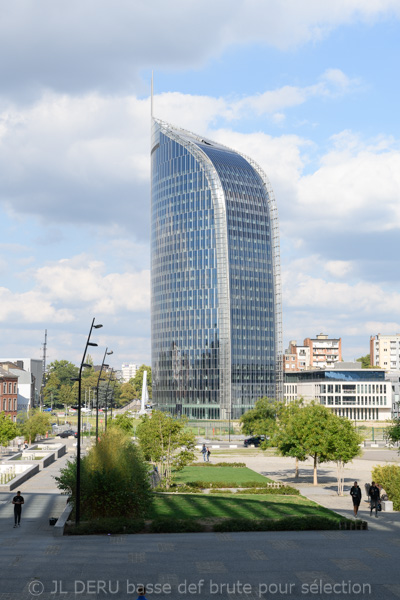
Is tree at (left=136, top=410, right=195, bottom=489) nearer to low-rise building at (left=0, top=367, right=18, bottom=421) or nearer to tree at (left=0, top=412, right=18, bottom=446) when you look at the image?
tree at (left=0, top=412, right=18, bottom=446)

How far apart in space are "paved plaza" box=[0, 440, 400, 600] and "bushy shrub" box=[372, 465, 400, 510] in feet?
24.3

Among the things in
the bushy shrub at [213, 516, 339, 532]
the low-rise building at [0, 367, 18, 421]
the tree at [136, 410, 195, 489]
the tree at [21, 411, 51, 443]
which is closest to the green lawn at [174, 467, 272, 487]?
the tree at [136, 410, 195, 489]

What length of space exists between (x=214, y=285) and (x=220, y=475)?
120m

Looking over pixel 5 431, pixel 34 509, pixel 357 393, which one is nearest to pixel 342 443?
pixel 34 509

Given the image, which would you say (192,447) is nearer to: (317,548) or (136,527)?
(136,527)

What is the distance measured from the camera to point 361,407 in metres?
172

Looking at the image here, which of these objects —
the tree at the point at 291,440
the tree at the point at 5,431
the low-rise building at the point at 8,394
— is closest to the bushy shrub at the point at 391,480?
the tree at the point at 291,440

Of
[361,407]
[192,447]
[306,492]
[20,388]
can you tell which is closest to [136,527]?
[306,492]

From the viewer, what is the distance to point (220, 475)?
58.2m

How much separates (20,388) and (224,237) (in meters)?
62.0

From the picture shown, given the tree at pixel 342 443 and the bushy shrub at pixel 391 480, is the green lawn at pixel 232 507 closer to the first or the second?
the bushy shrub at pixel 391 480

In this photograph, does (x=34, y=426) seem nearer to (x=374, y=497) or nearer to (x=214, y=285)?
(x=374, y=497)

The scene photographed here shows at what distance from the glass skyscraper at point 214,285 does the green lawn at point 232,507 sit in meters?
132

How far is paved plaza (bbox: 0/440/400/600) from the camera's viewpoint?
1947 centimetres
